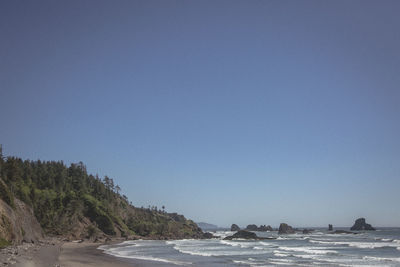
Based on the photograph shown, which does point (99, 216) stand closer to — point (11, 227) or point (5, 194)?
point (5, 194)

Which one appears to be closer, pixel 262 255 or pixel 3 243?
pixel 3 243

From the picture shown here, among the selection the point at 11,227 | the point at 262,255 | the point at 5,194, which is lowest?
the point at 262,255

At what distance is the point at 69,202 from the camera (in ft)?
402

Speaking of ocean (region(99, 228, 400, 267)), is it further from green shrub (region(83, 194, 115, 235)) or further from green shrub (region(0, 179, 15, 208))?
green shrub (region(83, 194, 115, 235))

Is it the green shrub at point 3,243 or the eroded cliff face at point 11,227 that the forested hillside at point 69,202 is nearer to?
the eroded cliff face at point 11,227

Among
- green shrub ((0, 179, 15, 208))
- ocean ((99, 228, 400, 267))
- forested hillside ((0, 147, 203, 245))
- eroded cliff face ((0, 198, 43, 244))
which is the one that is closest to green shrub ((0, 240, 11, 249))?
eroded cliff face ((0, 198, 43, 244))

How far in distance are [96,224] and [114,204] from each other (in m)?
40.5

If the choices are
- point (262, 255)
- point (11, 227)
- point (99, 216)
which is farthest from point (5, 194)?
point (99, 216)

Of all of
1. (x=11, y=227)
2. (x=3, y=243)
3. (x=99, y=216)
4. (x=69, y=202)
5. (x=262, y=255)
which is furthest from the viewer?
(x=99, y=216)

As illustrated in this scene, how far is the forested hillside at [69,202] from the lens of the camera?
10425 centimetres

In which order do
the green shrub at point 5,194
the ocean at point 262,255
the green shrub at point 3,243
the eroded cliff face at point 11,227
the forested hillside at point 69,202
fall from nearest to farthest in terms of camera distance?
the green shrub at point 3,243 → the eroded cliff face at point 11,227 → the ocean at point 262,255 → the green shrub at point 5,194 → the forested hillside at point 69,202

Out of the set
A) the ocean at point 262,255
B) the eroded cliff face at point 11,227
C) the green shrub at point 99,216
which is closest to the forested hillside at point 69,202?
the green shrub at point 99,216

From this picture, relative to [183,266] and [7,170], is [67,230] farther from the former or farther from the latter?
[183,266]

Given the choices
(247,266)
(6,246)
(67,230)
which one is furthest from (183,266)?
(67,230)
